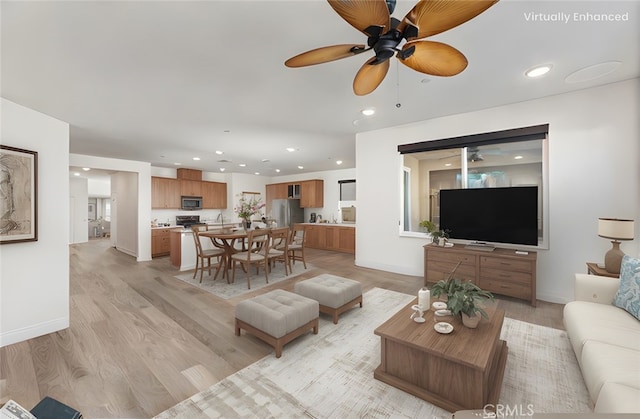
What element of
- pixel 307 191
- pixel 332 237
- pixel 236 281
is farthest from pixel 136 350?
pixel 307 191

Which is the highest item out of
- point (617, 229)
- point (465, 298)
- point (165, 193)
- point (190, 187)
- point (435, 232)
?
point (190, 187)

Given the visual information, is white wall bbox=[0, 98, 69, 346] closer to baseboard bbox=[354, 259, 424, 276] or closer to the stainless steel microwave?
baseboard bbox=[354, 259, 424, 276]

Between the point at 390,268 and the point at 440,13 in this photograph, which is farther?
the point at 390,268

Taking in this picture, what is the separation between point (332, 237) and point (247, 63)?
18.8 feet

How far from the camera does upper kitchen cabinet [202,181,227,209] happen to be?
810 centimetres

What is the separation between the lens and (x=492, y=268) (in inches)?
129

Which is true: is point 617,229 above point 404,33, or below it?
below

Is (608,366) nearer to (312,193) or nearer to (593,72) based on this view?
(593,72)

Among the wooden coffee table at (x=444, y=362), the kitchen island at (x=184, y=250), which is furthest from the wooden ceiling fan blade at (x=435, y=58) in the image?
the kitchen island at (x=184, y=250)

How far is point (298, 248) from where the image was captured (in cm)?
525

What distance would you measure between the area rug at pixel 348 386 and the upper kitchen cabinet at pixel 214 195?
692 cm

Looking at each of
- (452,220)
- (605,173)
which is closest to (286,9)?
(452,220)

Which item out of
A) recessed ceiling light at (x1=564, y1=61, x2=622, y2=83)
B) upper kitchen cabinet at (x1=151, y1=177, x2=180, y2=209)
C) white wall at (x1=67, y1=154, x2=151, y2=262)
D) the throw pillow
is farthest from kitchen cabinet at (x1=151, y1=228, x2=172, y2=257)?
recessed ceiling light at (x1=564, y1=61, x2=622, y2=83)

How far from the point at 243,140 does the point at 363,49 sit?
12.0ft
